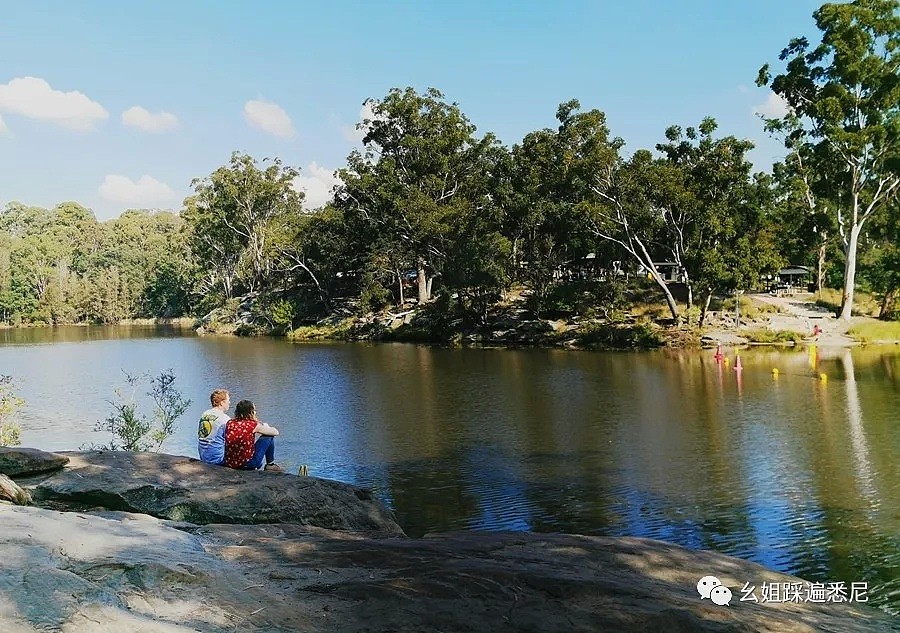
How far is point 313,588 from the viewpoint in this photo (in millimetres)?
4887

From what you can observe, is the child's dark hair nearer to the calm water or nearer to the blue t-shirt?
the blue t-shirt

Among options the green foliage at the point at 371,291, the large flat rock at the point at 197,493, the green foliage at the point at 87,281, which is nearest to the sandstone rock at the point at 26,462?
the large flat rock at the point at 197,493

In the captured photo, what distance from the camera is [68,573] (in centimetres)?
418

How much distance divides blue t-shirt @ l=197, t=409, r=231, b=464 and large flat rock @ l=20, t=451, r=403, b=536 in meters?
0.46

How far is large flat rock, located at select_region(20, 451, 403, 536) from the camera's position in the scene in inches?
307

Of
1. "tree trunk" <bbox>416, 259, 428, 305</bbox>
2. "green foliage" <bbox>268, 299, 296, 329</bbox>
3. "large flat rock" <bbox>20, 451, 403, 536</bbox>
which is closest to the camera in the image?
"large flat rock" <bbox>20, 451, 403, 536</bbox>

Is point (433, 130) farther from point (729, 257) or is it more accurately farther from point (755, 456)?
point (755, 456)

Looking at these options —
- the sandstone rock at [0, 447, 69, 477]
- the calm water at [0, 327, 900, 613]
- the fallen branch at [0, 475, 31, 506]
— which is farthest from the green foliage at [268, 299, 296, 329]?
the fallen branch at [0, 475, 31, 506]

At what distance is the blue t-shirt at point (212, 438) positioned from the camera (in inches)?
378

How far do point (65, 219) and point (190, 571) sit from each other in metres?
150

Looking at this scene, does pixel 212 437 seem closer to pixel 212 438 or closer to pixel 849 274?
pixel 212 438

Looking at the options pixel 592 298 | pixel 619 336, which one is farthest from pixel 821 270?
pixel 619 336

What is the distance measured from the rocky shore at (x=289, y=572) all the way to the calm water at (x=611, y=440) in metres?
3.53

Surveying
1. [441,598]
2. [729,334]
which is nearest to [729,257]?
[729,334]
